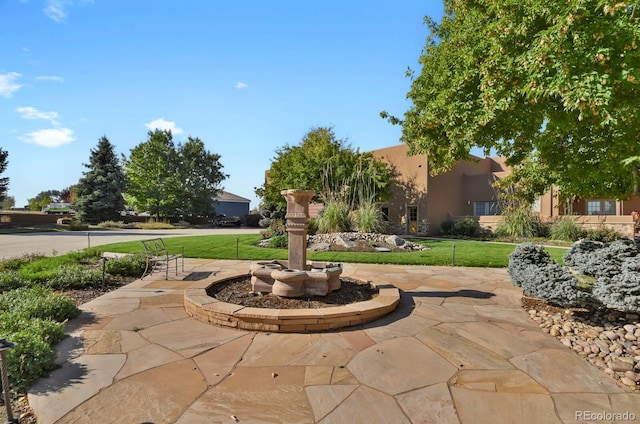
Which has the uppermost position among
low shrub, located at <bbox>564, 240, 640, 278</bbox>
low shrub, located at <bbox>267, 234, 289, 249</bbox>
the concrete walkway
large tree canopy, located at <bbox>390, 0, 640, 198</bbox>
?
large tree canopy, located at <bbox>390, 0, 640, 198</bbox>

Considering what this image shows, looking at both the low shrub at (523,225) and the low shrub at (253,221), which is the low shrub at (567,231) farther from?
the low shrub at (253,221)

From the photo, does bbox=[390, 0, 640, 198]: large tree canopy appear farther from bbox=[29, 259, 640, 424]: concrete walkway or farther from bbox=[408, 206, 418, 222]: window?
bbox=[408, 206, 418, 222]: window

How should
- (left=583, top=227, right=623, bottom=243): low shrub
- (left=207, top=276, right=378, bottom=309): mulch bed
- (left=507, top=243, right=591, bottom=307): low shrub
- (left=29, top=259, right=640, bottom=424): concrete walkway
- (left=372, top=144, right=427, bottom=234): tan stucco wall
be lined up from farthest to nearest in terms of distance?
1. (left=372, top=144, right=427, bottom=234): tan stucco wall
2. (left=583, top=227, right=623, bottom=243): low shrub
3. (left=207, top=276, right=378, bottom=309): mulch bed
4. (left=507, top=243, right=591, bottom=307): low shrub
5. (left=29, top=259, right=640, bottom=424): concrete walkway

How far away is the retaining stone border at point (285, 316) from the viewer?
11.2 feet

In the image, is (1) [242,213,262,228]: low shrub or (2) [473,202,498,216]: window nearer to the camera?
(2) [473,202,498,216]: window

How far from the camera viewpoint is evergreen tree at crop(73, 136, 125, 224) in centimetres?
2555

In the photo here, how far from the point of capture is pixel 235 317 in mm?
3516

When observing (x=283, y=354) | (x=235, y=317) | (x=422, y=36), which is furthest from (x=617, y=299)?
(x=422, y=36)

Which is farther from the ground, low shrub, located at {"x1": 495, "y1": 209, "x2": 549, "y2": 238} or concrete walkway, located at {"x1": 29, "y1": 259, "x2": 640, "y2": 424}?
low shrub, located at {"x1": 495, "y1": 209, "x2": 549, "y2": 238}

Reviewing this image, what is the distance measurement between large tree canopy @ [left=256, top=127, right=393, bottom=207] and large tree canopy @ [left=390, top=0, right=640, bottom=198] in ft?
31.8

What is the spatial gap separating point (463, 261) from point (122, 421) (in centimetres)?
782

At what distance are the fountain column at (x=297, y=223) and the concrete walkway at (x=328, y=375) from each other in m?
1.40

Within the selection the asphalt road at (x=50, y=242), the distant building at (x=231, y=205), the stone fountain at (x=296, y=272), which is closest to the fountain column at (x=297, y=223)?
the stone fountain at (x=296, y=272)

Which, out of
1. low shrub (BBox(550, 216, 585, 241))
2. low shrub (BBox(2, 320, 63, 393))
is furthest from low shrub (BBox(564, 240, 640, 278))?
low shrub (BBox(550, 216, 585, 241))
